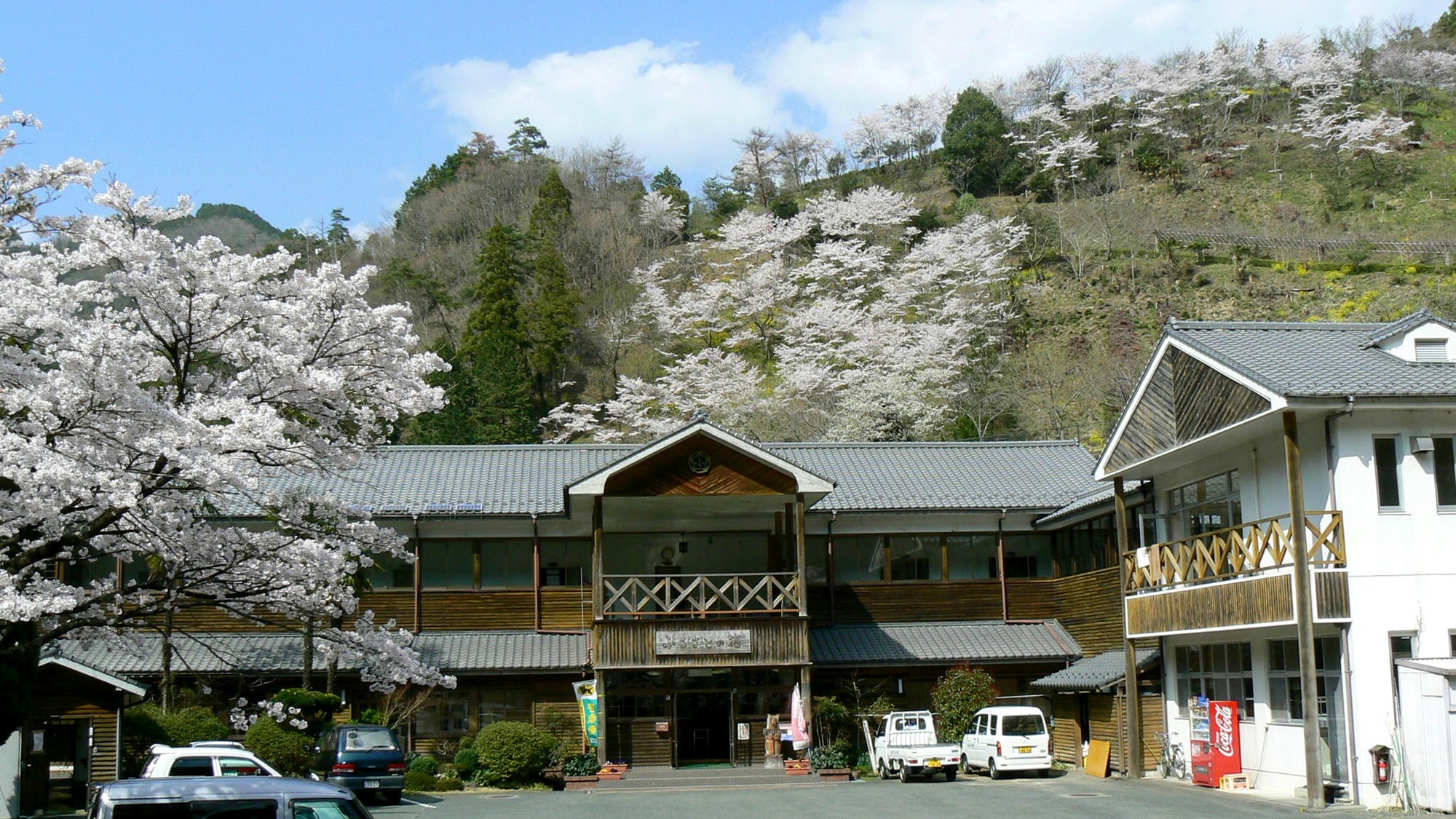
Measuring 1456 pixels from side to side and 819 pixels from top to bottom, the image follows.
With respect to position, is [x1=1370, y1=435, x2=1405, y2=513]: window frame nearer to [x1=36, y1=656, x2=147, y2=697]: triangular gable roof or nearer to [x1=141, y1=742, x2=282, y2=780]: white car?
[x1=141, y1=742, x2=282, y2=780]: white car

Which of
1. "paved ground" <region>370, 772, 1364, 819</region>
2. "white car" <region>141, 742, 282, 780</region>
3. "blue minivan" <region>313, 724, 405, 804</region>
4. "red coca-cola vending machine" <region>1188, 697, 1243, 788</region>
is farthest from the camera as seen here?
"blue minivan" <region>313, 724, 405, 804</region>

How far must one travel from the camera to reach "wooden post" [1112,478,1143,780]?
25.0m

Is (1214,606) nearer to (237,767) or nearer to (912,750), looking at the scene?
(912,750)

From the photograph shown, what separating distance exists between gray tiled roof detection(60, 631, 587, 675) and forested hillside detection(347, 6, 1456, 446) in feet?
67.0

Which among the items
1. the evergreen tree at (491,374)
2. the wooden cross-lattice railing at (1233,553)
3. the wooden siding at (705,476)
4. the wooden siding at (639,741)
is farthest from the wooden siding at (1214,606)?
the evergreen tree at (491,374)

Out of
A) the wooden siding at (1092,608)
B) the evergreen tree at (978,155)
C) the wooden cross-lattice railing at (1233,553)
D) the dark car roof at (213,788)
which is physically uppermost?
the evergreen tree at (978,155)

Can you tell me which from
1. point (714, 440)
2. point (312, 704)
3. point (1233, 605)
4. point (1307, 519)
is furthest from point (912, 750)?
point (312, 704)

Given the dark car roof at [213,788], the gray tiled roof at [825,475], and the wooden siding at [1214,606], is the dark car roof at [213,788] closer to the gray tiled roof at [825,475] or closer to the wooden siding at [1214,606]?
the wooden siding at [1214,606]

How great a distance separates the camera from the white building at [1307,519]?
19281mm

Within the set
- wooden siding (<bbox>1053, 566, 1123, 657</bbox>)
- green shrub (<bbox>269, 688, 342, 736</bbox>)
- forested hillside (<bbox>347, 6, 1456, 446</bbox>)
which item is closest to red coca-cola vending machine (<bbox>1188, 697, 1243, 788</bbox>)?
wooden siding (<bbox>1053, 566, 1123, 657</bbox>)

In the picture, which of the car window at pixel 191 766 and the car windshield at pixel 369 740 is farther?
the car windshield at pixel 369 740

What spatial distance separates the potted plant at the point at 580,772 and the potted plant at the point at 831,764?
4406 mm

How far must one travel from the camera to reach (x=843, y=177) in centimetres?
7844

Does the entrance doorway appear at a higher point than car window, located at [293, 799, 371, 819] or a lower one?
lower
